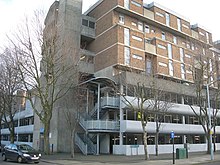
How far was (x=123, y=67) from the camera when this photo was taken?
109ft

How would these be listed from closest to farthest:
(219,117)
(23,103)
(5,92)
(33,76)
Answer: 1. (33,76)
2. (5,92)
3. (219,117)
4. (23,103)

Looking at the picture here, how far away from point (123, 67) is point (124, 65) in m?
0.70

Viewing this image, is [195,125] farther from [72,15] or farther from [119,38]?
[72,15]

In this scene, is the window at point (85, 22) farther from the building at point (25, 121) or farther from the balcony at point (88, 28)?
the building at point (25, 121)

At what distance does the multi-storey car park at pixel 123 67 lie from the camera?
29109 millimetres

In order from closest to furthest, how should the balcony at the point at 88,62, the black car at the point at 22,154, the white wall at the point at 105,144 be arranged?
the black car at the point at 22,154 → the white wall at the point at 105,144 → the balcony at the point at 88,62

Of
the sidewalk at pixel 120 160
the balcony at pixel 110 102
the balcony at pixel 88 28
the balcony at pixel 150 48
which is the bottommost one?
the sidewalk at pixel 120 160

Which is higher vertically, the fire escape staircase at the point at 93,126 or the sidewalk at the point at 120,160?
the fire escape staircase at the point at 93,126

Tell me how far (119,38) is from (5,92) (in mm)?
16583

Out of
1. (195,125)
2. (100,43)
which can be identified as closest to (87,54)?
(100,43)

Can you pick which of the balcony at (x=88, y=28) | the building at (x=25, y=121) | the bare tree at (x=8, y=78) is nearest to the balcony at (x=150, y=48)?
the balcony at (x=88, y=28)

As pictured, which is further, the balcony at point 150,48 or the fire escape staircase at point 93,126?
the balcony at point 150,48

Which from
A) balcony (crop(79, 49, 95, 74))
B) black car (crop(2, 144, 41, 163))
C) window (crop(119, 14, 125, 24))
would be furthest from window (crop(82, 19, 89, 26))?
black car (crop(2, 144, 41, 163))

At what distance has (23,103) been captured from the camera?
5334 cm
